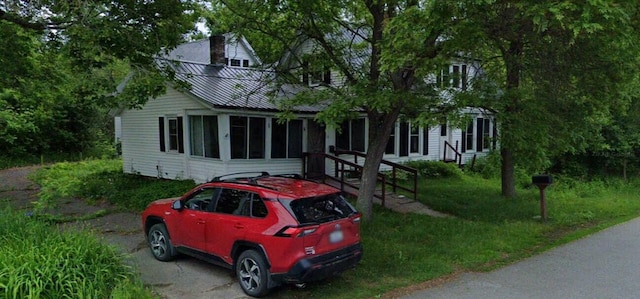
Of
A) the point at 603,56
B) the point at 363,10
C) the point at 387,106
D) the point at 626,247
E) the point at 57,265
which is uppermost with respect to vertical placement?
the point at 363,10

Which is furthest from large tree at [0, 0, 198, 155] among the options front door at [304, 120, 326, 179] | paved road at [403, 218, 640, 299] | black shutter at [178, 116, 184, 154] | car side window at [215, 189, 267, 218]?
paved road at [403, 218, 640, 299]

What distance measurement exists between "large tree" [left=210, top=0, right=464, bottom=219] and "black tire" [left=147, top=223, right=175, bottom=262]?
11.4 feet

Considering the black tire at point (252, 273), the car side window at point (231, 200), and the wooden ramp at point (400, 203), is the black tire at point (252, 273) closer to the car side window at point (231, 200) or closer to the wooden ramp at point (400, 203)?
the car side window at point (231, 200)

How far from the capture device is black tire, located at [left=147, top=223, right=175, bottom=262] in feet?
24.9

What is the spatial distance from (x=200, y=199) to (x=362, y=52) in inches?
266

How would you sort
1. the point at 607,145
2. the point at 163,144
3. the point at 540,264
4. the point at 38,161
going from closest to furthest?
1. the point at 540,264
2. the point at 163,144
3. the point at 607,145
4. the point at 38,161

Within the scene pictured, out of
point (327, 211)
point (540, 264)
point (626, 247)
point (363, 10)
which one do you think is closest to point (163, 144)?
point (363, 10)

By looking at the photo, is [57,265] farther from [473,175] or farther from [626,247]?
[473,175]

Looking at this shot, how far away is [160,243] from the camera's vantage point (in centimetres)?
776

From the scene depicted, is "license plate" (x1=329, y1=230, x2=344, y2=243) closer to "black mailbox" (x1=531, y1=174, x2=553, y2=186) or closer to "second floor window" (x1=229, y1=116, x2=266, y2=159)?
"black mailbox" (x1=531, y1=174, x2=553, y2=186)

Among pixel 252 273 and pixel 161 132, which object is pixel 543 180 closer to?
pixel 252 273

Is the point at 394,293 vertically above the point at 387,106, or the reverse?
the point at 387,106

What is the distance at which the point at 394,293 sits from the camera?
247 inches

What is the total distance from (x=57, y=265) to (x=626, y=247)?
32.1 ft
